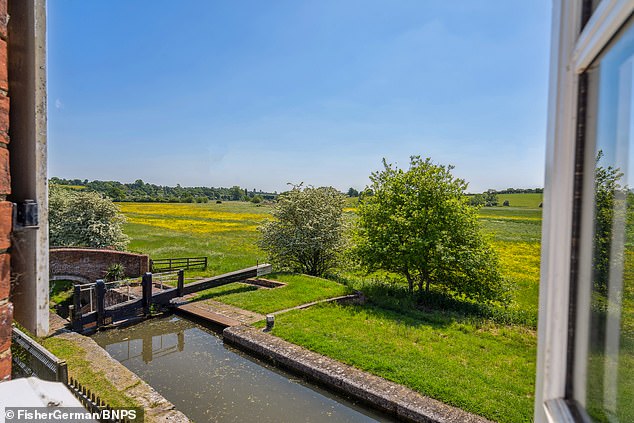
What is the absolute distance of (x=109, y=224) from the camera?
1573cm

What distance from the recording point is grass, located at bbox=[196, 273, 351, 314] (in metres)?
9.76

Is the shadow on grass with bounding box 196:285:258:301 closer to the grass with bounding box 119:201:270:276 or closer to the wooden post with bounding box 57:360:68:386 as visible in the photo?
the grass with bounding box 119:201:270:276

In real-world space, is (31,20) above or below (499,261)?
above

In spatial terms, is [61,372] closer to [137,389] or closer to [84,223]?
[137,389]

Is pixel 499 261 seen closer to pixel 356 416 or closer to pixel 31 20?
pixel 356 416

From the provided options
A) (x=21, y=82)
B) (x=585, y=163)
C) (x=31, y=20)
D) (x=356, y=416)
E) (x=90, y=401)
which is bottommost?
(x=356, y=416)

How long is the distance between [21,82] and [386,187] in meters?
11.0

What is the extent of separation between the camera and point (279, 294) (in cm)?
1073

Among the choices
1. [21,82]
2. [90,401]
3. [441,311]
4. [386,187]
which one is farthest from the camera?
[386,187]

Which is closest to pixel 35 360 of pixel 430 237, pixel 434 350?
pixel 434 350

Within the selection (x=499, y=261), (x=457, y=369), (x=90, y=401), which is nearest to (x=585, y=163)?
(x=90, y=401)

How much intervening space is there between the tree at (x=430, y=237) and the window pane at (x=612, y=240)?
9.69 m

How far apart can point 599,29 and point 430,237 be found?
10.1 metres

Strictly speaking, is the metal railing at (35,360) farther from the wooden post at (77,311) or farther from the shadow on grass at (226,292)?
the shadow on grass at (226,292)
